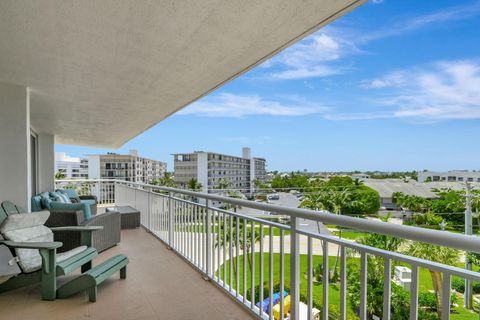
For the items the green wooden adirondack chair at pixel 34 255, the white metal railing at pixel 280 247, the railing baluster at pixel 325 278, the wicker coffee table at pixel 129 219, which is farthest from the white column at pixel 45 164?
the railing baluster at pixel 325 278

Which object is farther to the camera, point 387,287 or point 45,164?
point 45,164

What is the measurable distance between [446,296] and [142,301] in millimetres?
2604

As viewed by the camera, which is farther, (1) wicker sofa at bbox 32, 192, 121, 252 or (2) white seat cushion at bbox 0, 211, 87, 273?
(1) wicker sofa at bbox 32, 192, 121, 252

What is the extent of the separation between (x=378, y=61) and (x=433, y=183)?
24.1 m

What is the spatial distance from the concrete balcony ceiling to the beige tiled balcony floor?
89.5 inches

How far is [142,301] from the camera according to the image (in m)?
3.06

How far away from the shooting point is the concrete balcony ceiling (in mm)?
2170

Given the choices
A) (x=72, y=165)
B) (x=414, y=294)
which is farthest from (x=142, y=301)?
(x=72, y=165)

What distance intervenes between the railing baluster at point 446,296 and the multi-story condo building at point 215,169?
6042 cm

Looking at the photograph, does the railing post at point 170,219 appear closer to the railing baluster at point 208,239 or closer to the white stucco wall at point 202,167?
the railing baluster at point 208,239

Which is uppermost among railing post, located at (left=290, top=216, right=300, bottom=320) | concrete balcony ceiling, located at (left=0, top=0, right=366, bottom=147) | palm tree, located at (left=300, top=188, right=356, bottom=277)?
concrete balcony ceiling, located at (left=0, top=0, right=366, bottom=147)

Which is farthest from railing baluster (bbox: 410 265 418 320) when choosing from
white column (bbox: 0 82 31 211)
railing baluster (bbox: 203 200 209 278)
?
white column (bbox: 0 82 31 211)

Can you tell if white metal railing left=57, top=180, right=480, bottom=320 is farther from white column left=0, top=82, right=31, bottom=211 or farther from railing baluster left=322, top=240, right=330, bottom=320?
white column left=0, top=82, right=31, bottom=211

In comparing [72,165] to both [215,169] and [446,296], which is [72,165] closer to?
[215,169]
